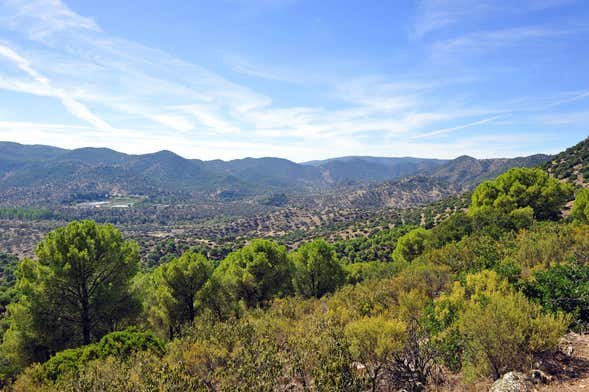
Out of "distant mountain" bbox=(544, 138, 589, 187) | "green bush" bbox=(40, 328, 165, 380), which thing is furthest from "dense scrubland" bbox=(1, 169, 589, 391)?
"distant mountain" bbox=(544, 138, 589, 187)

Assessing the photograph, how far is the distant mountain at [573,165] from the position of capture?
53.1 meters

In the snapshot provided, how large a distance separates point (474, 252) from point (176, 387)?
19.6 meters

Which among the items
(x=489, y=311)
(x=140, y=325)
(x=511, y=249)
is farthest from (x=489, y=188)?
(x=140, y=325)

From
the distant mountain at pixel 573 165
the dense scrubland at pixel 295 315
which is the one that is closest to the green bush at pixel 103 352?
the dense scrubland at pixel 295 315

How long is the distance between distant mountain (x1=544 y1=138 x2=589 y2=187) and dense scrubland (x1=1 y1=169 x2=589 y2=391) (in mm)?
23999

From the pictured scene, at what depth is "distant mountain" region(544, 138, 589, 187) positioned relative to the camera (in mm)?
53075

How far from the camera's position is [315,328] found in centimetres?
1128

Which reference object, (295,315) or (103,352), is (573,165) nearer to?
(295,315)

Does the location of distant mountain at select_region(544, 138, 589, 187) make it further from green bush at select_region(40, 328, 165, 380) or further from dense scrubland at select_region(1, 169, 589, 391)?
green bush at select_region(40, 328, 165, 380)

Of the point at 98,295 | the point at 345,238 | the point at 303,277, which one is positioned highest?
the point at 98,295

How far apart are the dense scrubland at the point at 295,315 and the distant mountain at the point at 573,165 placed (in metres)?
24.0

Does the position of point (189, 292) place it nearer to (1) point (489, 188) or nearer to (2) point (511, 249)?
(2) point (511, 249)

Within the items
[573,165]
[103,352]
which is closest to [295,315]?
[103,352]

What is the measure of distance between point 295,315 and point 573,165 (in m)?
70.8
